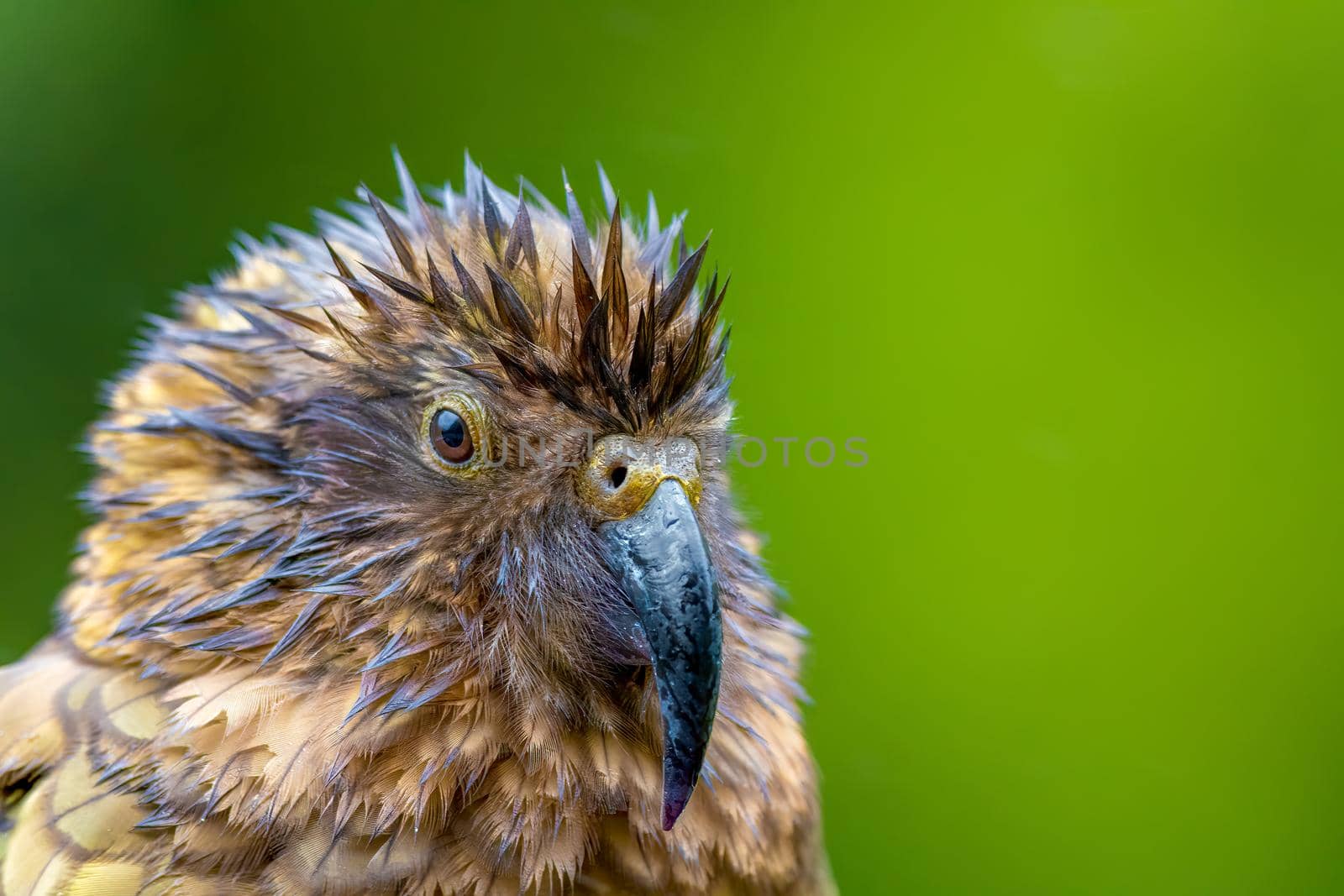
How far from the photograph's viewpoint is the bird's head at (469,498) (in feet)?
3.60

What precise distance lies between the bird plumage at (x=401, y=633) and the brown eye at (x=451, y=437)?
0.05 feet

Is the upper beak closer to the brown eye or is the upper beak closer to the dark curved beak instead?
the dark curved beak

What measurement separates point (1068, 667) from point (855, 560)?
1.76ft

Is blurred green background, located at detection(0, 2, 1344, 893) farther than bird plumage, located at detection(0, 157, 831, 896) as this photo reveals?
Yes

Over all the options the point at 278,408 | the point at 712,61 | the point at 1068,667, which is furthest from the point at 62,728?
the point at 1068,667

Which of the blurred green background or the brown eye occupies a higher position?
the blurred green background

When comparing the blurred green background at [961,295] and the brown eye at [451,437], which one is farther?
the blurred green background at [961,295]

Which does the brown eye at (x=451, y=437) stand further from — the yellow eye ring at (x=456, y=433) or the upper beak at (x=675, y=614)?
the upper beak at (x=675, y=614)

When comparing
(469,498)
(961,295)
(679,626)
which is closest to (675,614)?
(679,626)

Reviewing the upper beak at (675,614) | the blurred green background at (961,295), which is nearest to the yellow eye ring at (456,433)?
the upper beak at (675,614)

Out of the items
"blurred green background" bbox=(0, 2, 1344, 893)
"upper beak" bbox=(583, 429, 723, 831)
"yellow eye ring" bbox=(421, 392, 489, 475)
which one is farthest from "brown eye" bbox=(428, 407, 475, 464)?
"blurred green background" bbox=(0, 2, 1344, 893)

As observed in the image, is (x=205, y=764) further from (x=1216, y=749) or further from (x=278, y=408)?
(x=1216, y=749)

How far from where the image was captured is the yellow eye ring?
3.65 feet

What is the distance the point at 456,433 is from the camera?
1114 millimetres
